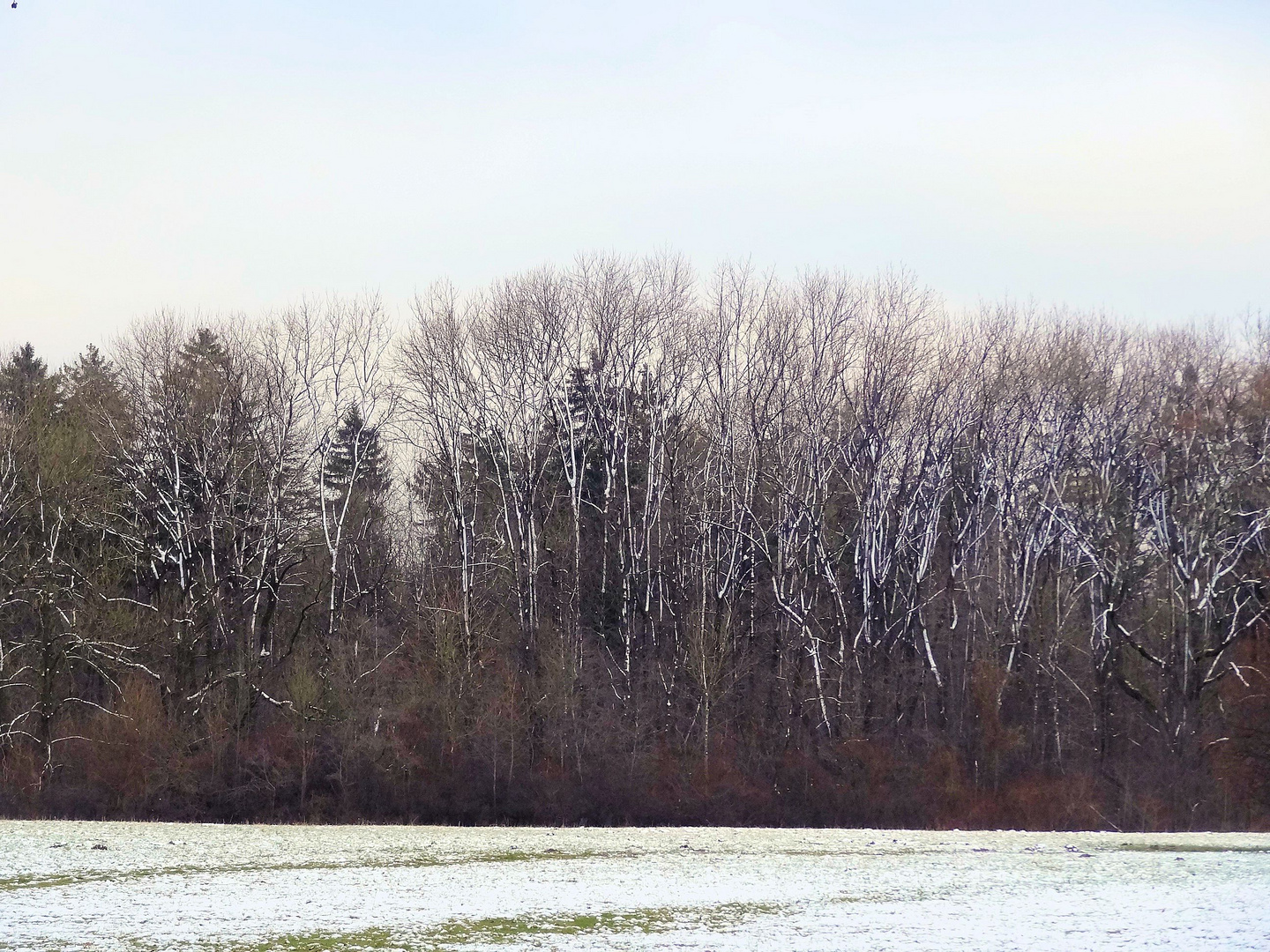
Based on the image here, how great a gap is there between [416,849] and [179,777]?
Answer: 15.5 meters

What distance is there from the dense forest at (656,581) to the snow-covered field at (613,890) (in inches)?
372

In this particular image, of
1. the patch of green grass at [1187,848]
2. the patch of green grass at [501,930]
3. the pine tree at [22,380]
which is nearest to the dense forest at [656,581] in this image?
the pine tree at [22,380]

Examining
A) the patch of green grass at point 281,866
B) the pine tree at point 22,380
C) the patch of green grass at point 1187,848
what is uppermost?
the pine tree at point 22,380

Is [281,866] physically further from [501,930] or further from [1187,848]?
[1187,848]

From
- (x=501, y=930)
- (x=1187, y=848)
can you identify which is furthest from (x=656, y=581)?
(x=501, y=930)

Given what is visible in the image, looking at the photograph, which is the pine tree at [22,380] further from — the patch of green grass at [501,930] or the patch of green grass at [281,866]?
the patch of green grass at [501,930]

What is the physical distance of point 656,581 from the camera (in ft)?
147

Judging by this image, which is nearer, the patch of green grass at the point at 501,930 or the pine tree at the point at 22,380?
the patch of green grass at the point at 501,930

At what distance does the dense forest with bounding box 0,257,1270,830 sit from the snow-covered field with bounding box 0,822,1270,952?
945 centimetres

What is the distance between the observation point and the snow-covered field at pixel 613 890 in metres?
13.8

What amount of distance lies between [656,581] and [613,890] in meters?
27.0

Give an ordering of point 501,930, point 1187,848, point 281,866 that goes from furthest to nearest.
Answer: point 1187,848 → point 281,866 → point 501,930

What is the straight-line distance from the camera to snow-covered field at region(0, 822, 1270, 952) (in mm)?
13836

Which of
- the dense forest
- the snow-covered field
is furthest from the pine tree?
the snow-covered field
